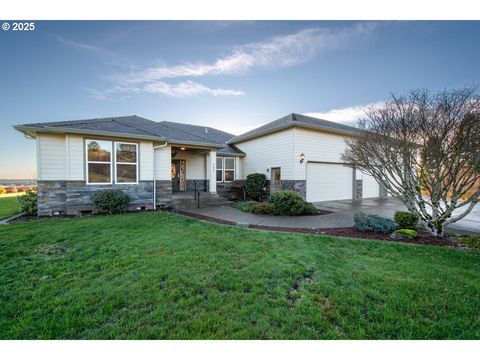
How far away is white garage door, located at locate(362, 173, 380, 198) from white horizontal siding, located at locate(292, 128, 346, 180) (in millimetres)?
3356

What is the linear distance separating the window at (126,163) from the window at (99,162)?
292 mm

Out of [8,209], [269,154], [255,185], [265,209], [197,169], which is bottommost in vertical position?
[8,209]

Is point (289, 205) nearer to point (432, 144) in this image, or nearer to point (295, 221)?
point (295, 221)

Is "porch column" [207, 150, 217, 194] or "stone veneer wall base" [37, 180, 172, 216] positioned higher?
"porch column" [207, 150, 217, 194]

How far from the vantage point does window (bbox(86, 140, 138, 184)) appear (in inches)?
322

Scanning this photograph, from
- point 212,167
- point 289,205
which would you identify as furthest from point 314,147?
point 212,167

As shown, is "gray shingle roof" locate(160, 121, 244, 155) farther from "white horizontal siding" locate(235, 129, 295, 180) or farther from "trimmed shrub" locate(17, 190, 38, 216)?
"trimmed shrub" locate(17, 190, 38, 216)

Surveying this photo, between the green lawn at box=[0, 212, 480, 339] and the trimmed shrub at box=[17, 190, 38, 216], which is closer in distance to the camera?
the green lawn at box=[0, 212, 480, 339]

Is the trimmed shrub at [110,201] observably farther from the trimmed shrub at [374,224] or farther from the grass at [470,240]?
the grass at [470,240]

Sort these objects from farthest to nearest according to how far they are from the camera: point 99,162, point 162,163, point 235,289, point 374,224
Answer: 1. point 162,163
2. point 99,162
3. point 374,224
4. point 235,289

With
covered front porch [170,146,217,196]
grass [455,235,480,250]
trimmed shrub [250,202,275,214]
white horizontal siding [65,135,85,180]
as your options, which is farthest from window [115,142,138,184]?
grass [455,235,480,250]

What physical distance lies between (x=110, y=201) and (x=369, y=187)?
15.8 m

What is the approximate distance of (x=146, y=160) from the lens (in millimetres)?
9133

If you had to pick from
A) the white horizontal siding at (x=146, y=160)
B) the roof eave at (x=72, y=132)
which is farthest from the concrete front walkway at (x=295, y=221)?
the roof eave at (x=72, y=132)
